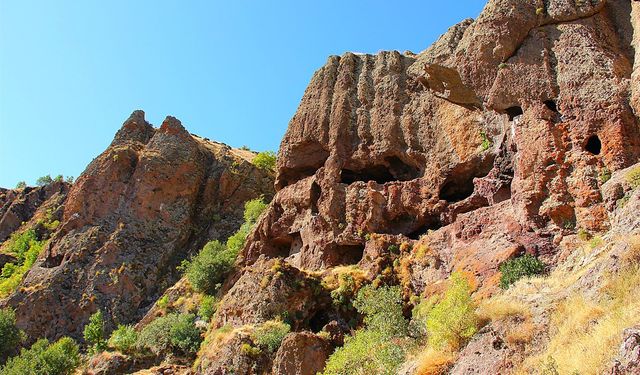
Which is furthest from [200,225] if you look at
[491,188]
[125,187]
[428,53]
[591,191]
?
[591,191]

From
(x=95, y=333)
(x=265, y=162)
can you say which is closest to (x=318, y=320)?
(x=95, y=333)

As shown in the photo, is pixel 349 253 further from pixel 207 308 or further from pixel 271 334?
pixel 271 334

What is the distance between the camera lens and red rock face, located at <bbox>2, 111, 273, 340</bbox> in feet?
133

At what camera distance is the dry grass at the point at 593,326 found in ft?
44.9

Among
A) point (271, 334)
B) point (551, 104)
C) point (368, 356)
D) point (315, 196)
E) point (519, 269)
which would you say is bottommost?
point (368, 356)

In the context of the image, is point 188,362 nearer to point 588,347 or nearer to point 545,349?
point 545,349

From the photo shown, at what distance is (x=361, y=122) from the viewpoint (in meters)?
38.4

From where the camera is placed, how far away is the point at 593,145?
27.4 meters

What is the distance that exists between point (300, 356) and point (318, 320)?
425 cm

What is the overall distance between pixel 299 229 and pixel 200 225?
14650 mm

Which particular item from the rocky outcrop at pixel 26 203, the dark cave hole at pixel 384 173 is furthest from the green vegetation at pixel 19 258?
the dark cave hole at pixel 384 173

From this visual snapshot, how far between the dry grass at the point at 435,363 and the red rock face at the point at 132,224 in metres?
25.9

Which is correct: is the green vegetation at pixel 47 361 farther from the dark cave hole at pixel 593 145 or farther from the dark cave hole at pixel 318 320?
the dark cave hole at pixel 593 145

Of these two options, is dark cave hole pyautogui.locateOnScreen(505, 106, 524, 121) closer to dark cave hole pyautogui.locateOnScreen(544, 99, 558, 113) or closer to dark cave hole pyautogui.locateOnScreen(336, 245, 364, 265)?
dark cave hole pyautogui.locateOnScreen(544, 99, 558, 113)
